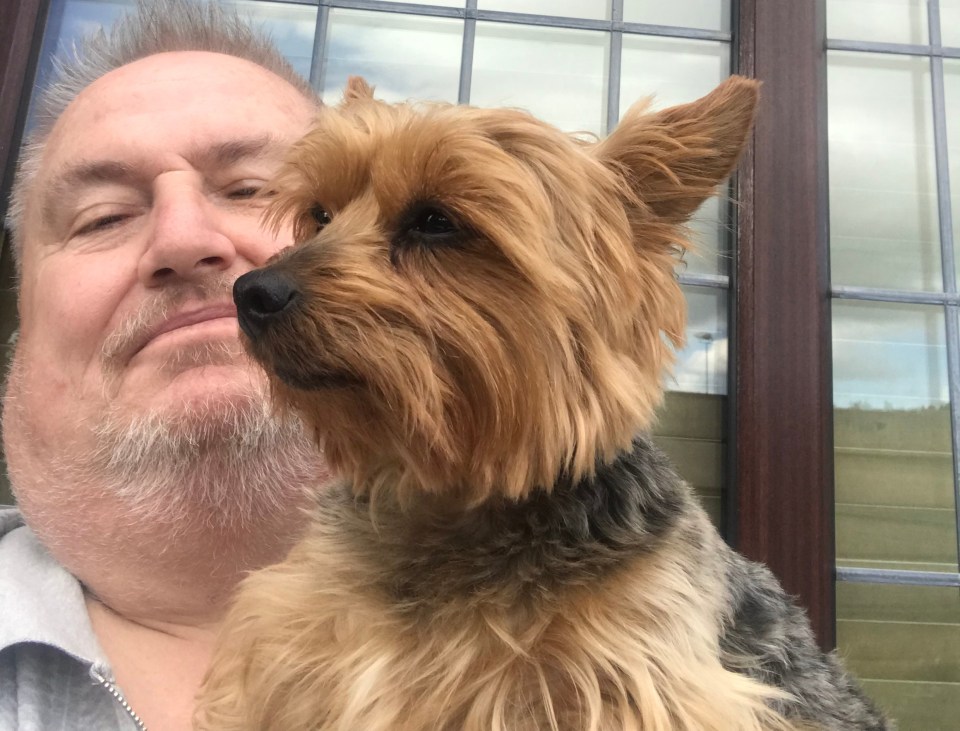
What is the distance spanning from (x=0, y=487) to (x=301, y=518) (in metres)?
1.70

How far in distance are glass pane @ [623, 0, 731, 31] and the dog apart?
6.80 feet

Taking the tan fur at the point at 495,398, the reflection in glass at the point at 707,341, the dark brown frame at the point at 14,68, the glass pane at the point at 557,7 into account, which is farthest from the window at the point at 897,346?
the dark brown frame at the point at 14,68

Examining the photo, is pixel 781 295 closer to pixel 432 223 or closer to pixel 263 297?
pixel 432 223

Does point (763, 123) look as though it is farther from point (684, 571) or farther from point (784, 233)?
point (684, 571)

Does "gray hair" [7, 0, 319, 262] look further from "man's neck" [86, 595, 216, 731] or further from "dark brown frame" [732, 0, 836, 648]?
"dark brown frame" [732, 0, 836, 648]

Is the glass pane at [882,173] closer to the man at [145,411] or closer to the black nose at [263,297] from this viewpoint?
the man at [145,411]

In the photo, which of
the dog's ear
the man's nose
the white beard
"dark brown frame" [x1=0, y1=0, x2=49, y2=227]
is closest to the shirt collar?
the white beard

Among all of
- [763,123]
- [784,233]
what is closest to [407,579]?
[784,233]

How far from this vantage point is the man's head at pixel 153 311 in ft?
5.21

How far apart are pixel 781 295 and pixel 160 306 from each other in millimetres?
2184

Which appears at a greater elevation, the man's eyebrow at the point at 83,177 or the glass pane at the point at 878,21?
the glass pane at the point at 878,21

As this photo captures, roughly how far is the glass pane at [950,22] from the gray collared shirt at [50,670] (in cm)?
371

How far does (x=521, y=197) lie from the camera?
42.2 inches

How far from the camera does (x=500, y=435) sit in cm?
107
